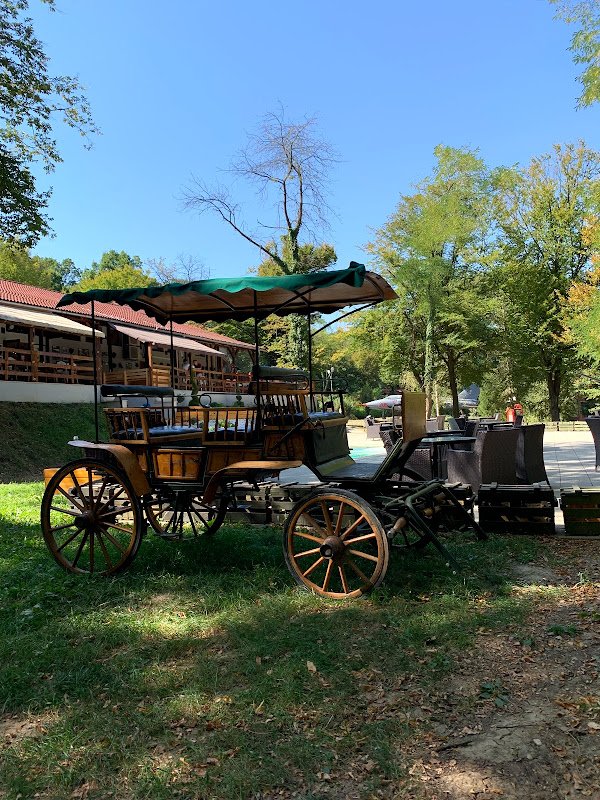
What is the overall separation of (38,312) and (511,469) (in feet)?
56.8

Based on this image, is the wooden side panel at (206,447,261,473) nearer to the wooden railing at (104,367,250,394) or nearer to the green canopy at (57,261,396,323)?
the green canopy at (57,261,396,323)

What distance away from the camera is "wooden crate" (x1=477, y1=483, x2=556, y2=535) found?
598cm

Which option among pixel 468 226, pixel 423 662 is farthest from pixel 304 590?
pixel 468 226

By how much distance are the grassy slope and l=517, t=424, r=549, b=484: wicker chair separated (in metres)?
9.69

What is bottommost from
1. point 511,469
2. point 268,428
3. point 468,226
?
point 511,469

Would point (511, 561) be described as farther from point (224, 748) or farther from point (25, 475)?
point (25, 475)

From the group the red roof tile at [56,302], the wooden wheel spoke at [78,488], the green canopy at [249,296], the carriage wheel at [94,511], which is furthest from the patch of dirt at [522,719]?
the red roof tile at [56,302]

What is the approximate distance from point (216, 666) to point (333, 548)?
1.21m

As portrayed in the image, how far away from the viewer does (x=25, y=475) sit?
13.1 meters

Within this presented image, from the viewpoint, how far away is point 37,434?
15742mm

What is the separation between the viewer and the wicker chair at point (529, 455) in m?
7.72

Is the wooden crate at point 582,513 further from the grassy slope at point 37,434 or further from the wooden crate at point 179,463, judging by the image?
the grassy slope at point 37,434

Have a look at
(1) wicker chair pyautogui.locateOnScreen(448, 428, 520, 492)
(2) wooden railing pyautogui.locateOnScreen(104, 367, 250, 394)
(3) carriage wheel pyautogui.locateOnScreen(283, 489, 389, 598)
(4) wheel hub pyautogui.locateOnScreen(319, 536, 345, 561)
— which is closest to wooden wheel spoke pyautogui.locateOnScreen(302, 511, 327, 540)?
(3) carriage wheel pyautogui.locateOnScreen(283, 489, 389, 598)

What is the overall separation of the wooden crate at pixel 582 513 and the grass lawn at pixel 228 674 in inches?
40.7
